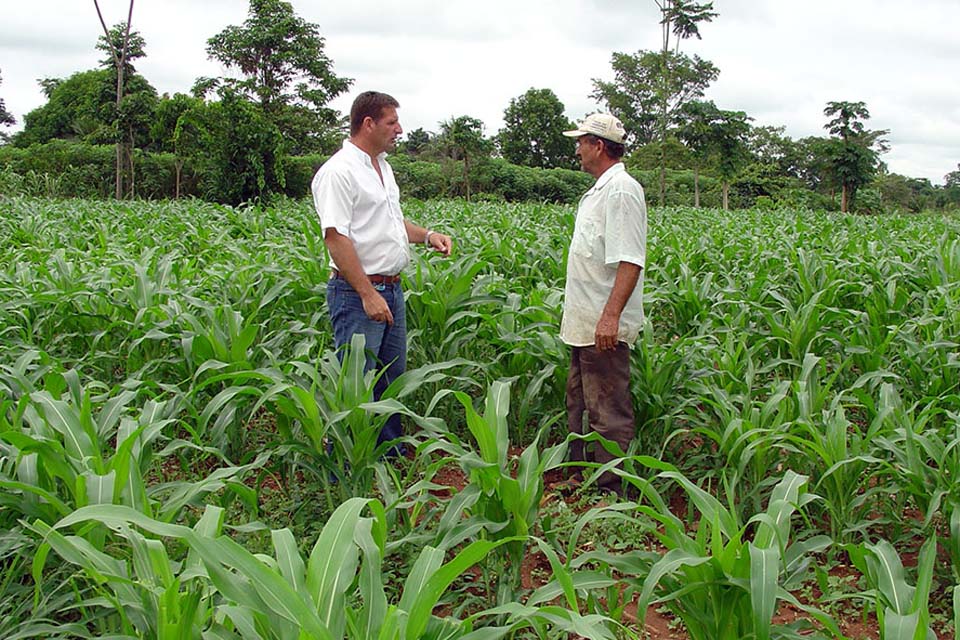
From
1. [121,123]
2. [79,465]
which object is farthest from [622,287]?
[121,123]

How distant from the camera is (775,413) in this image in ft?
10.3

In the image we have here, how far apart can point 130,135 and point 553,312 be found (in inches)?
712

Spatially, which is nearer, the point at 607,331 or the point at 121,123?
the point at 607,331

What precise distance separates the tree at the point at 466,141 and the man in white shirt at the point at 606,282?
76.1 ft

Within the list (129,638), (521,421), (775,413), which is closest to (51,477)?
(129,638)

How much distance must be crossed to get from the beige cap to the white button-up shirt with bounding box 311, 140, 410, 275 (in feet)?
2.72

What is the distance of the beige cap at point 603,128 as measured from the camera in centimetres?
289

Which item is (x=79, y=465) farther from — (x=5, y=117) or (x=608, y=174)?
(x=5, y=117)

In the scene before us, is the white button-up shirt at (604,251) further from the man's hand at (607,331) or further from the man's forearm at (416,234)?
the man's forearm at (416,234)

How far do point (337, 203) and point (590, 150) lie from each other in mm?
971

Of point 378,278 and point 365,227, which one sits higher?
point 365,227

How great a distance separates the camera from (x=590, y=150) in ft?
9.61

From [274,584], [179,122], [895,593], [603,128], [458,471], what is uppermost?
[179,122]

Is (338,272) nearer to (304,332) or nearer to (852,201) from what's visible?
(304,332)
